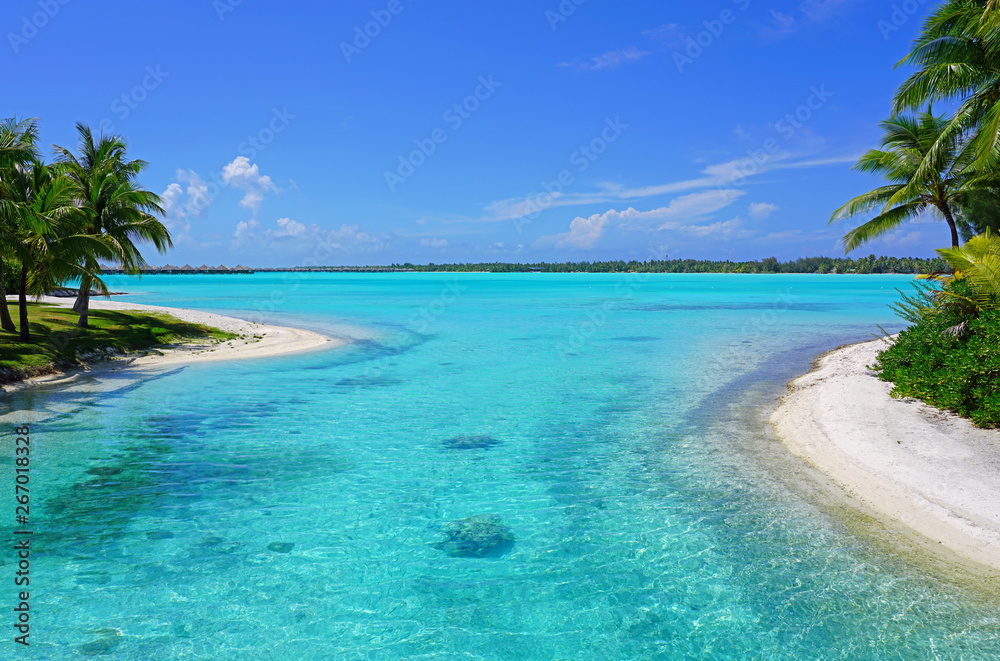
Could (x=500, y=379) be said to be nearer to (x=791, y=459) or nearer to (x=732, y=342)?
(x=791, y=459)

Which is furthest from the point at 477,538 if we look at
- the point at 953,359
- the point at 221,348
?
the point at 221,348

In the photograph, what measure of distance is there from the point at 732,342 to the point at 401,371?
16507 millimetres

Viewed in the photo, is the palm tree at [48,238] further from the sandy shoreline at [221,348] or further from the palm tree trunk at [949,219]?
the palm tree trunk at [949,219]

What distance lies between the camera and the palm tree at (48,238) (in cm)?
1673

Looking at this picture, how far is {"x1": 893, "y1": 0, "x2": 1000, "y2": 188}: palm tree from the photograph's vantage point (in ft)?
44.0

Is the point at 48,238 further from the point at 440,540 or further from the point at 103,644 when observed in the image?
the point at 440,540

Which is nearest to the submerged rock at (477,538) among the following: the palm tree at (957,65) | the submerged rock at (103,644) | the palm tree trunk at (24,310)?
the submerged rock at (103,644)

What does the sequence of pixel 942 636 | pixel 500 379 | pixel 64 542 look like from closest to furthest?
pixel 942 636
pixel 64 542
pixel 500 379

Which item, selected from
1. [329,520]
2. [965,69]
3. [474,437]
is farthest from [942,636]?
[965,69]

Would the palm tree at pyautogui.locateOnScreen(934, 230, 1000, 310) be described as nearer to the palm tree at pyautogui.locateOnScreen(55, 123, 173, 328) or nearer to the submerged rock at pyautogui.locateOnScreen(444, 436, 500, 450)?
the submerged rock at pyautogui.locateOnScreen(444, 436, 500, 450)

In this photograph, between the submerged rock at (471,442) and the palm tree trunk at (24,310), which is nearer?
the submerged rock at (471,442)

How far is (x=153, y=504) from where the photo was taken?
8.05 m

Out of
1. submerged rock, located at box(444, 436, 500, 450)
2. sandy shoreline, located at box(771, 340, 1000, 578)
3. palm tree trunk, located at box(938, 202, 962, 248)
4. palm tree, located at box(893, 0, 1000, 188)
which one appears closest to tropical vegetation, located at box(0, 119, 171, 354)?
submerged rock, located at box(444, 436, 500, 450)

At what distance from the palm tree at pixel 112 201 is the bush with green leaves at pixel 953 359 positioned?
84.9 ft
